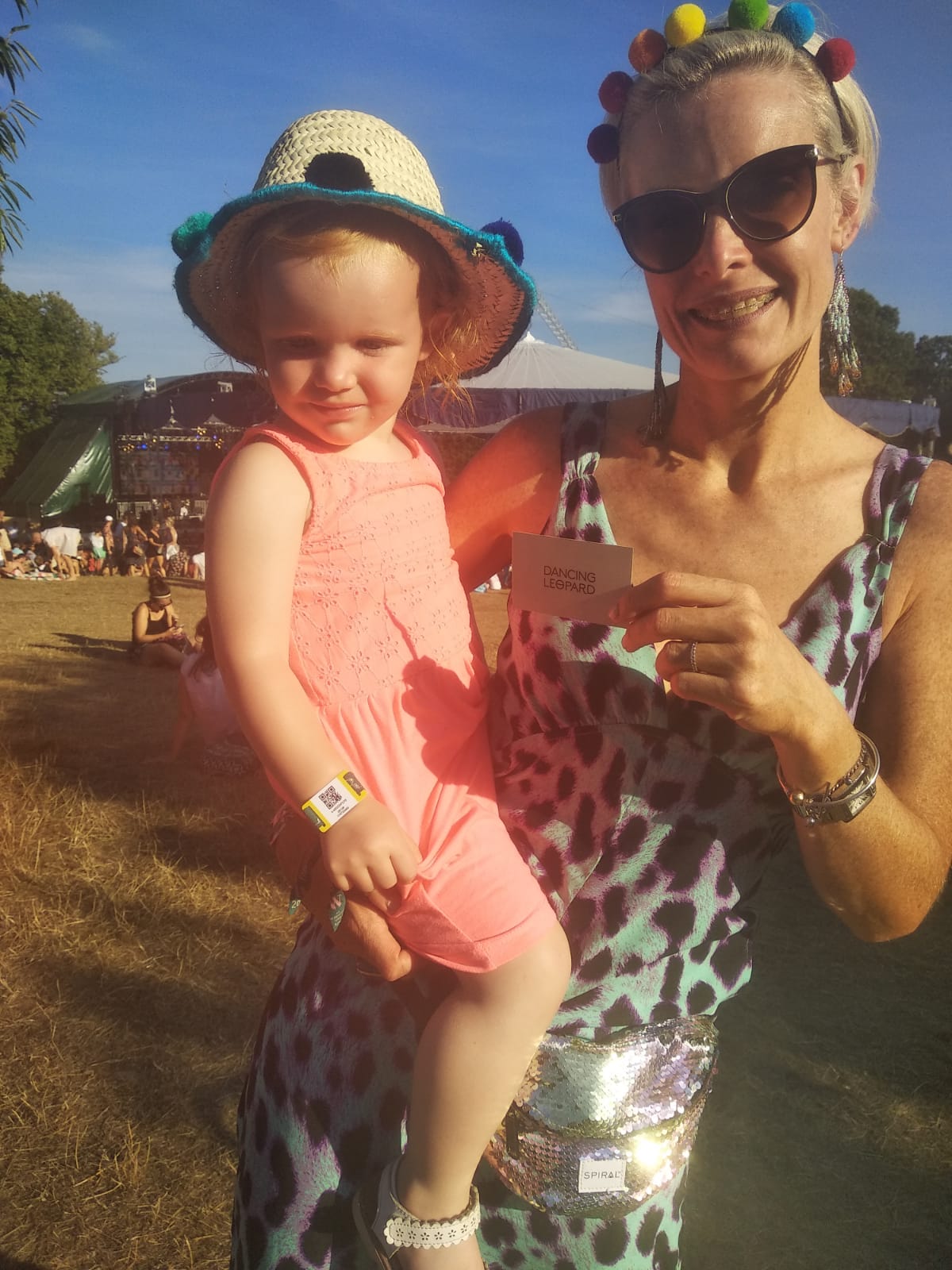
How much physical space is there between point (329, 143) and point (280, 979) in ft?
4.84

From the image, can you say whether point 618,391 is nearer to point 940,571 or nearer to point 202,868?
point 202,868

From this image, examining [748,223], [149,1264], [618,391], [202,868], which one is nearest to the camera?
[748,223]

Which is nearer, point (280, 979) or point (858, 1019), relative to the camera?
point (280, 979)

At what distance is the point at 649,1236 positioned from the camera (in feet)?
4.95

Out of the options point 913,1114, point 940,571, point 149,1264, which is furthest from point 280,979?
point 913,1114

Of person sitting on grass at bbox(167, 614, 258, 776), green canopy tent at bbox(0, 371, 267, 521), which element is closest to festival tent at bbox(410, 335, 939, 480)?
green canopy tent at bbox(0, 371, 267, 521)

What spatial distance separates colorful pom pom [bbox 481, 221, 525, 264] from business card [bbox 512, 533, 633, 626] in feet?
2.18

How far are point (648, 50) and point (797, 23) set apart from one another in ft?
0.75

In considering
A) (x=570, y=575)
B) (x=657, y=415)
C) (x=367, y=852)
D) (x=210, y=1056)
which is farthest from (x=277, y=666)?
(x=210, y=1056)

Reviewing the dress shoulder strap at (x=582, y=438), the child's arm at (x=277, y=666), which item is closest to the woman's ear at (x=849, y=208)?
the dress shoulder strap at (x=582, y=438)

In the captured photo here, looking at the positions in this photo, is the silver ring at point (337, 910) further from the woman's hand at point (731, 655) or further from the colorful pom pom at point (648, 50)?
the colorful pom pom at point (648, 50)

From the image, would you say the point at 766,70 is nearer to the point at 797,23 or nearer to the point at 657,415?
the point at 797,23

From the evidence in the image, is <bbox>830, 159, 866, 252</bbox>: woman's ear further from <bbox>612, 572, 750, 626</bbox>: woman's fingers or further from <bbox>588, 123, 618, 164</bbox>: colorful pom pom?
<bbox>612, 572, 750, 626</bbox>: woman's fingers

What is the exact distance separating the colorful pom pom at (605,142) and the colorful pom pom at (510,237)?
22 cm
